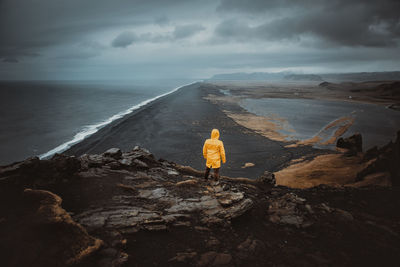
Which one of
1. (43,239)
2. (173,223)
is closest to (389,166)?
(173,223)

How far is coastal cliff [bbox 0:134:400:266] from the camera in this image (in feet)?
13.5

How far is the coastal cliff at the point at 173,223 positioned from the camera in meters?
4.10

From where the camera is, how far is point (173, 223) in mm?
5543

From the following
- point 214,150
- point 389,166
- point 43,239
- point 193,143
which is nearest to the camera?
point 43,239

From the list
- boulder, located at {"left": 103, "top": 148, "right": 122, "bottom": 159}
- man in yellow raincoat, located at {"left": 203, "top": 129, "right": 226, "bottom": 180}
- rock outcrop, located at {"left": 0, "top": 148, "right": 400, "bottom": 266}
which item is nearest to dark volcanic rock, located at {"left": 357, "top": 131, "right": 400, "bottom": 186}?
rock outcrop, located at {"left": 0, "top": 148, "right": 400, "bottom": 266}

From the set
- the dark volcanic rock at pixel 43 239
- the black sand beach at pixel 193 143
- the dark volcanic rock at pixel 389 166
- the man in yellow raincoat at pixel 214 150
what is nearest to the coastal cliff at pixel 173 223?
the dark volcanic rock at pixel 43 239

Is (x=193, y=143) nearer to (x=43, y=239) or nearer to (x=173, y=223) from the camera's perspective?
(x=173, y=223)

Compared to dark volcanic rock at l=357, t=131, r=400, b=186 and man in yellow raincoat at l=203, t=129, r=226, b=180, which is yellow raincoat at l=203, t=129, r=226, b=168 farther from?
dark volcanic rock at l=357, t=131, r=400, b=186

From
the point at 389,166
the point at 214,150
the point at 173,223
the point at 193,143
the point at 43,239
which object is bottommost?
the point at 193,143

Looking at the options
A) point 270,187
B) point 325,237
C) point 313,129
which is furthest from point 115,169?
point 313,129

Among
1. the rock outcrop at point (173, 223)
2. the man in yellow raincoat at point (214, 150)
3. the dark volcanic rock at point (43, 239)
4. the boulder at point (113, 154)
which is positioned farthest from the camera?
the boulder at point (113, 154)

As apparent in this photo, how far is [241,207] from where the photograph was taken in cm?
633

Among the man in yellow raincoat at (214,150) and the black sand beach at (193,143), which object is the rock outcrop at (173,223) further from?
the black sand beach at (193,143)

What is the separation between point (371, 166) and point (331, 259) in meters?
9.42
